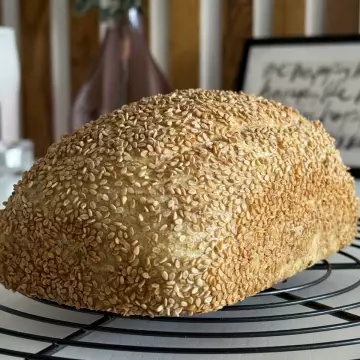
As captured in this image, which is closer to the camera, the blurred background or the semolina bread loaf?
the semolina bread loaf

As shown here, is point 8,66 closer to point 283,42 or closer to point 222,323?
point 283,42

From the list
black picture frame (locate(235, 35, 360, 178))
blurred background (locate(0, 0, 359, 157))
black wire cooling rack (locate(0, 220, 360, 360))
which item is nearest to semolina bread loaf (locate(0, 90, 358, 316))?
black wire cooling rack (locate(0, 220, 360, 360))

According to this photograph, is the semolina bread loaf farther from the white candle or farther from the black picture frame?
the white candle

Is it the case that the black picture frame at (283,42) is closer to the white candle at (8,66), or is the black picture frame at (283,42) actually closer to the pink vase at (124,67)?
the pink vase at (124,67)

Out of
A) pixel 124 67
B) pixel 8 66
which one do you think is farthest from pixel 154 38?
pixel 8 66

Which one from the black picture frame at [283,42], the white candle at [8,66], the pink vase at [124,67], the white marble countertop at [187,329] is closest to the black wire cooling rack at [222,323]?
the white marble countertop at [187,329]

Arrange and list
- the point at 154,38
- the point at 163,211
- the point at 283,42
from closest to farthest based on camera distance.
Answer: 1. the point at 163,211
2. the point at 283,42
3. the point at 154,38
